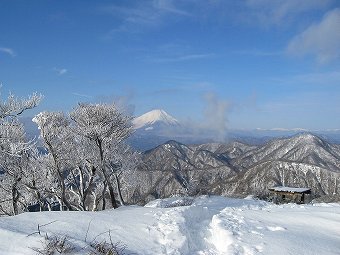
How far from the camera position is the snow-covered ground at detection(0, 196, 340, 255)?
→ 34.9 feet

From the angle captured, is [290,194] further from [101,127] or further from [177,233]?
[177,233]

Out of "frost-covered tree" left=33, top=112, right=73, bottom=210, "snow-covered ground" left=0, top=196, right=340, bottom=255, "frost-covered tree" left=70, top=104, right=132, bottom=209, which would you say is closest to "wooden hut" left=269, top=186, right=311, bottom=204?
"frost-covered tree" left=70, top=104, right=132, bottom=209

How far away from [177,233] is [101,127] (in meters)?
15.6

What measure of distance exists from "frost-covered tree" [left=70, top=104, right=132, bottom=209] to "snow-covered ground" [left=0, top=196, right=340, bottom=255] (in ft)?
40.3

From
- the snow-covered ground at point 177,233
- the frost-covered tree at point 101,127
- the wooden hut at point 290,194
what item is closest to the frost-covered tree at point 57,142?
the frost-covered tree at point 101,127

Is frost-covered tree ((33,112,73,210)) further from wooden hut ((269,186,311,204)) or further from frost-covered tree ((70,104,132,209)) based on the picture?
wooden hut ((269,186,311,204))

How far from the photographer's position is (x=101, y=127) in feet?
86.8

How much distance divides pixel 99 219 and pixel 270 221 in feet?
25.8

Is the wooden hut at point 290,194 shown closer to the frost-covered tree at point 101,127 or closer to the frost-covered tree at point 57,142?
the frost-covered tree at point 101,127

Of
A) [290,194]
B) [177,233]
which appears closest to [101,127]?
[177,233]

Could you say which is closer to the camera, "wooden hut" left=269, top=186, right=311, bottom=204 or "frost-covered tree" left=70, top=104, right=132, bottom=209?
"frost-covered tree" left=70, top=104, right=132, bottom=209

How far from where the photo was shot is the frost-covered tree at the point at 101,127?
87.0 ft

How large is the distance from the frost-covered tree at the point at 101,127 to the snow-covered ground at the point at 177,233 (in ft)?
40.3

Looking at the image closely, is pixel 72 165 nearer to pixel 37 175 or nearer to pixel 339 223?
pixel 37 175
